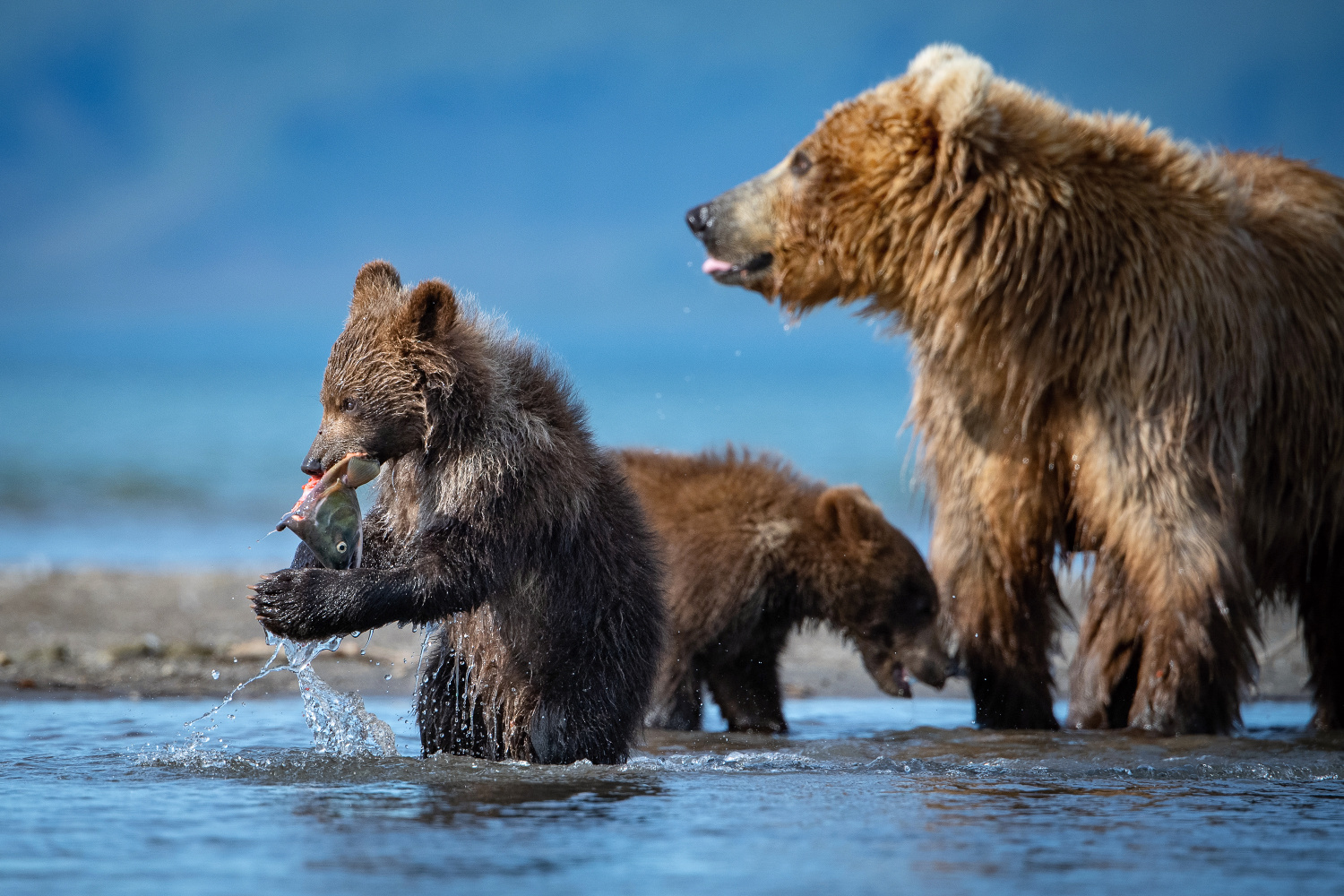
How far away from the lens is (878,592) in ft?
24.3

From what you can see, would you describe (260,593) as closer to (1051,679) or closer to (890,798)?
(890,798)

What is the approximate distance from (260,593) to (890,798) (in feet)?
6.54

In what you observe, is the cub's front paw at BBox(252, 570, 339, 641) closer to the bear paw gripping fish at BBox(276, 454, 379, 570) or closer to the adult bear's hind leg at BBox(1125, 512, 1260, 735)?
the bear paw gripping fish at BBox(276, 454, 379, 570)

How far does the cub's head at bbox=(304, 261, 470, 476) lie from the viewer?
205 inches

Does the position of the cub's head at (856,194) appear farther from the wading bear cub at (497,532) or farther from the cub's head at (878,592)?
the wading bear cub at (497,532)

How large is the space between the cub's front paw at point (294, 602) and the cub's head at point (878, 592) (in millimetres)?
2913

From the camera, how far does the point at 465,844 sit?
3.77 meters

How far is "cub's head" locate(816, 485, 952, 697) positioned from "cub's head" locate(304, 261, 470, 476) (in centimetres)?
252

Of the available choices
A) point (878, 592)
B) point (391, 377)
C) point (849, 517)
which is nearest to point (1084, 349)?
point (849, 517)

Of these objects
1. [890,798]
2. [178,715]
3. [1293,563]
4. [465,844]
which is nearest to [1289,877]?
[890,798]

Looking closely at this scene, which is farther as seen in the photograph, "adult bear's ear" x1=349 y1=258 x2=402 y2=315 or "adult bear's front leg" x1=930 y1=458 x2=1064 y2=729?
"adult bear's front leg" x1=930 y1=458 x2=1064 y2=729

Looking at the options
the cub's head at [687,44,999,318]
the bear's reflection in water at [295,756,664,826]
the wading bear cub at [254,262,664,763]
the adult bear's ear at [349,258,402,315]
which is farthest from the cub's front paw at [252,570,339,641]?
the cub's head at [687,44,999,318]

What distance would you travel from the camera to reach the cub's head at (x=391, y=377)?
5.21 metres

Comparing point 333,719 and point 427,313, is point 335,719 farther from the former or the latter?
point 427,313
